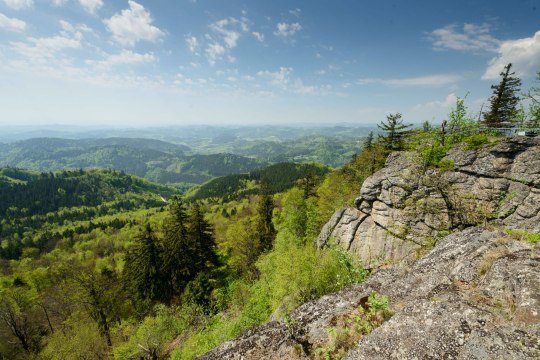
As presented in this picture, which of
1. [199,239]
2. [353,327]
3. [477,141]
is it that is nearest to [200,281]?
[199,239]

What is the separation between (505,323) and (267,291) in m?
26.2

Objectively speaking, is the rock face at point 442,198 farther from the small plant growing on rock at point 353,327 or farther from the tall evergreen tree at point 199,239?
the tall evergreen tree at point 199,239

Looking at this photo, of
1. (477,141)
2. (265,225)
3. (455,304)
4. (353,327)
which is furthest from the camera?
(265,225)

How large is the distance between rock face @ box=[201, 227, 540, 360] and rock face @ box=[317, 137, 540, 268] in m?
4.78

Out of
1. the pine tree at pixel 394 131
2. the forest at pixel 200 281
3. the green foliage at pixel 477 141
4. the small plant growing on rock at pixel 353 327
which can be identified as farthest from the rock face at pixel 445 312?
the pine tree at pixel 394 131

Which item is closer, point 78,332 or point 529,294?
point 529,294

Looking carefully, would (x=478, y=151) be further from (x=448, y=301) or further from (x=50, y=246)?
(x=50, y=246)

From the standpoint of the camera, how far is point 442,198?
2117cm

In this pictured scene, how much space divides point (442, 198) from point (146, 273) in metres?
47.8

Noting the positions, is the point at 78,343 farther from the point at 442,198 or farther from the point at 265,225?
the point at 442,198

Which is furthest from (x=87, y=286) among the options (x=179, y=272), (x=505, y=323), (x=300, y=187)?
(x=505, y=323)

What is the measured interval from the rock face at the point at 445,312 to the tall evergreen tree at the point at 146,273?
44.1 meters

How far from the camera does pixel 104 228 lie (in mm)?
162125

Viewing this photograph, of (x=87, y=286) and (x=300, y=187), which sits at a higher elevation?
(x=300, y=187)
